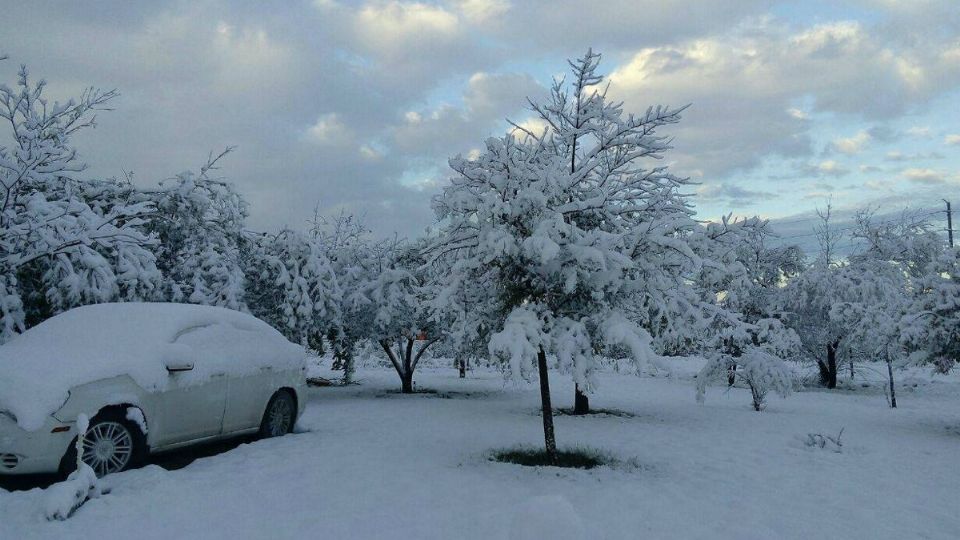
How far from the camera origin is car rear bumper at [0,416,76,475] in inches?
201

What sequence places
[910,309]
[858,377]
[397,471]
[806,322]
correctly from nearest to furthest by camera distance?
[397,471] → [910,309] → [806,322] → [858,377]

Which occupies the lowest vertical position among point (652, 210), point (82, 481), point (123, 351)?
point (82, 481)

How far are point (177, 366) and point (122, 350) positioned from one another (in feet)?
1.85

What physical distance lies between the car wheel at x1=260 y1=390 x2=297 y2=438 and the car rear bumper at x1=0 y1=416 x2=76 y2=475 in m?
2.82

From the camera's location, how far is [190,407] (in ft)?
21.7

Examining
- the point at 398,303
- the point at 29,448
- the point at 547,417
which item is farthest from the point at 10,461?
the point at 398,303

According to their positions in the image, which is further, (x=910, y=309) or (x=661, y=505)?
(x=910, y=309)

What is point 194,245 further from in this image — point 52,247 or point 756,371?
point 756,371

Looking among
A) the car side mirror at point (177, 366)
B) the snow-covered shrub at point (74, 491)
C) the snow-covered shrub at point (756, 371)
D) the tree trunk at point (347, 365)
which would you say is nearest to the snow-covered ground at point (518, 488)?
the snow-covered shrub at point (74, 491)

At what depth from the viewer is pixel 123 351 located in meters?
6.14

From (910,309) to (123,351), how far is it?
44.1 ft

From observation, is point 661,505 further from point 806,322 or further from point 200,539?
point 806,322

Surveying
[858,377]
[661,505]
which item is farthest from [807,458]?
[858,377]

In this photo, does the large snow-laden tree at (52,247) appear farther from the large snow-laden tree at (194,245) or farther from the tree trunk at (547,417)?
the tree trunk at (547,417)
